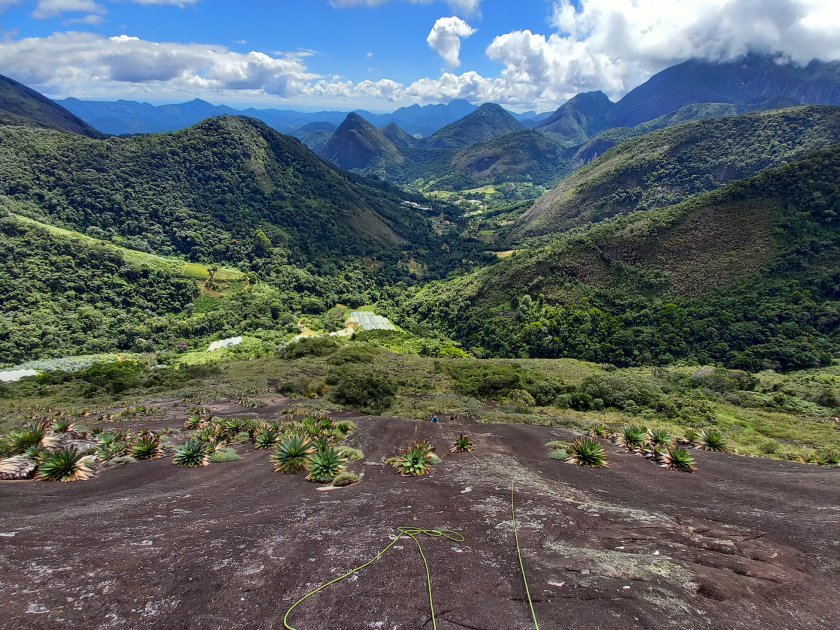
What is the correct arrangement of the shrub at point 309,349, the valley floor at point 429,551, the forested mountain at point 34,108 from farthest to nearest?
1. the forested mountain at point 34,108
2. the shrub at point 309,349
3. the valley floor at point 429,551

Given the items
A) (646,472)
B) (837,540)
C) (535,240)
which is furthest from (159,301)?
(535,240)

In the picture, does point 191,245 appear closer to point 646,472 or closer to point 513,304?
point 513,304

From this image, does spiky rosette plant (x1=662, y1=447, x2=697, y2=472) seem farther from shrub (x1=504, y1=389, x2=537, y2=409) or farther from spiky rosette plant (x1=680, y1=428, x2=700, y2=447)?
shrub (x1=504, y1=389, x2=537, y2=409)

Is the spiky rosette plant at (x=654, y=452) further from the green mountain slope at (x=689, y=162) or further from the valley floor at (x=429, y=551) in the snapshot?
the green mountain slope at (x=689, y=162)

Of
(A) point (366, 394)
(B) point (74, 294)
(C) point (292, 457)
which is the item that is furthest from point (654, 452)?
(B) point (74, 294)

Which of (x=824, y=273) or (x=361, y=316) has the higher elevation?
(x=824, y=273)

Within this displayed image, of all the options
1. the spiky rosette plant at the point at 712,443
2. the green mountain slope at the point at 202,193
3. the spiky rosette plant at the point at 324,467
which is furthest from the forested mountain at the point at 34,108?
the spiky rosette plant at the point at 712,443
